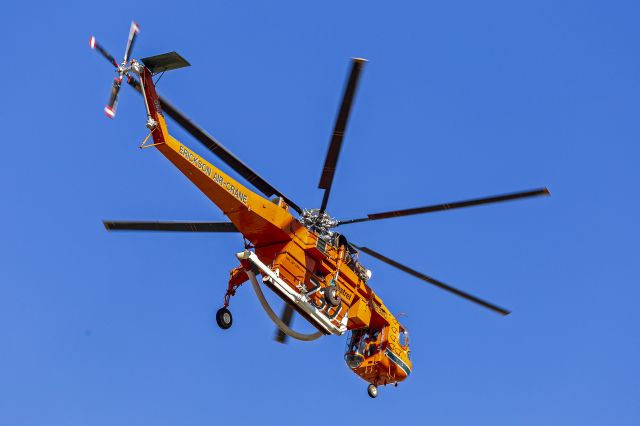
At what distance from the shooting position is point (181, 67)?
77.8ft

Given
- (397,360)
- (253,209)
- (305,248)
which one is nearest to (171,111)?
(253,209)

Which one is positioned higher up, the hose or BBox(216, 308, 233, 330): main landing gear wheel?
the hose

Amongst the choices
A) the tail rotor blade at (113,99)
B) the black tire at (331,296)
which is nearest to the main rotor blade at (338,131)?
the black tire at (331,296)

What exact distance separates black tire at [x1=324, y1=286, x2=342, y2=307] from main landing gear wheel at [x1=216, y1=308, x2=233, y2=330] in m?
3.02

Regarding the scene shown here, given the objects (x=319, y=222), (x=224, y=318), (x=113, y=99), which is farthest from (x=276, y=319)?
(x=113, y=99)

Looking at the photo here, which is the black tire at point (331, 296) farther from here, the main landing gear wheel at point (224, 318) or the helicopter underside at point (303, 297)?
the main landing gear wheel at point (224, 318)

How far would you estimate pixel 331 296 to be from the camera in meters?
27.5

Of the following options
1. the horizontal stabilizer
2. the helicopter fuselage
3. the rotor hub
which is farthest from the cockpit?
the horizontal stabilizer

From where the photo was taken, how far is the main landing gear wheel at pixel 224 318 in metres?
27.5

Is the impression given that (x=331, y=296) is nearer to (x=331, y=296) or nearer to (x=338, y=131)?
(x=331, y=296)

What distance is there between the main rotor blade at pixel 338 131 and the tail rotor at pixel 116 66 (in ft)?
18.8

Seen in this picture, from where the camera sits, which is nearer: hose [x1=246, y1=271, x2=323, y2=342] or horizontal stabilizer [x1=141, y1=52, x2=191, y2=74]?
horizontal stabilizer [x1=141, y1=52, x2=191, y2=74]

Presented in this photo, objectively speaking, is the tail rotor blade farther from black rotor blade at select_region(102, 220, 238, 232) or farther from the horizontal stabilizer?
black rotor blade at select_region(102, 220, 238, 232)

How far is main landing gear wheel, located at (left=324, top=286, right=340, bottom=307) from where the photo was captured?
27422mm
